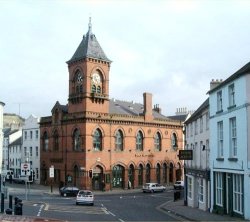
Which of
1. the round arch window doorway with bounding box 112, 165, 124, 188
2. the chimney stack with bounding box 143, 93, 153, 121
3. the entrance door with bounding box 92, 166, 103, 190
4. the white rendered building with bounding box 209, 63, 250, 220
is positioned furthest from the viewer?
the chimney stack with bounding box 143, 93, 153, 121

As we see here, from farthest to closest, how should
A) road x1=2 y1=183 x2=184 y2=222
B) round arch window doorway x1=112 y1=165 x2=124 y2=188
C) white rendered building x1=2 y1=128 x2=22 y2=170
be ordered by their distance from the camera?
white rendered building x1=2 y1=128 x2=22 y2=170 < round arch window doorway x1=112 y1=165 x2=124 y2=188 < road x1=2 y1=183 x2=184 y2=222

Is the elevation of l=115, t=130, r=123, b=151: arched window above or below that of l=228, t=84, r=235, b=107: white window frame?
below

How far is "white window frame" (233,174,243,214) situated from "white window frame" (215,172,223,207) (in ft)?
9.27

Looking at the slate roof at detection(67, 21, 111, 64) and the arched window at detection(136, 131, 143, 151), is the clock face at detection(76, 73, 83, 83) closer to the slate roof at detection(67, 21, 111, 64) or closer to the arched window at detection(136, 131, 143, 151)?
the slate roof at detection(67, 21, 111, 64)

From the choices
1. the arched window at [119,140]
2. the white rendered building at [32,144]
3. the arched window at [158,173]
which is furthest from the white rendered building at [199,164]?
the white rendered building at [32,144]

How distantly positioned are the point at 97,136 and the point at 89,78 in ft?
27.2

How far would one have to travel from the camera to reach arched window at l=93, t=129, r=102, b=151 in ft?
213

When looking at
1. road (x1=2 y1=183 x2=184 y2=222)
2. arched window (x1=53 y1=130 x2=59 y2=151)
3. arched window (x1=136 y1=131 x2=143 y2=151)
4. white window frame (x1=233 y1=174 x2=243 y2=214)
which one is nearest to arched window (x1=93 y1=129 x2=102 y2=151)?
arched window (x1=136 y1=131 x2=143 y2=151)

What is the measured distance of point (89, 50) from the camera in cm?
6644

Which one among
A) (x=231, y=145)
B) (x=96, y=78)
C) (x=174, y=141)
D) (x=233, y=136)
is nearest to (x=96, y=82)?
(x=96, y=78)

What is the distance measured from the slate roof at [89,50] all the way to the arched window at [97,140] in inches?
423

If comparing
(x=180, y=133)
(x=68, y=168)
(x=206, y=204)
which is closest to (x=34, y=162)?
(x=68, y=168)

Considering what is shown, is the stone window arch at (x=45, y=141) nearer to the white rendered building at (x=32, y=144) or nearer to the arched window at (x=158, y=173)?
the white rendered building at (x=32, y=144)

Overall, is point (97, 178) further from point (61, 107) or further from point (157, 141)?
point (157, 141)
